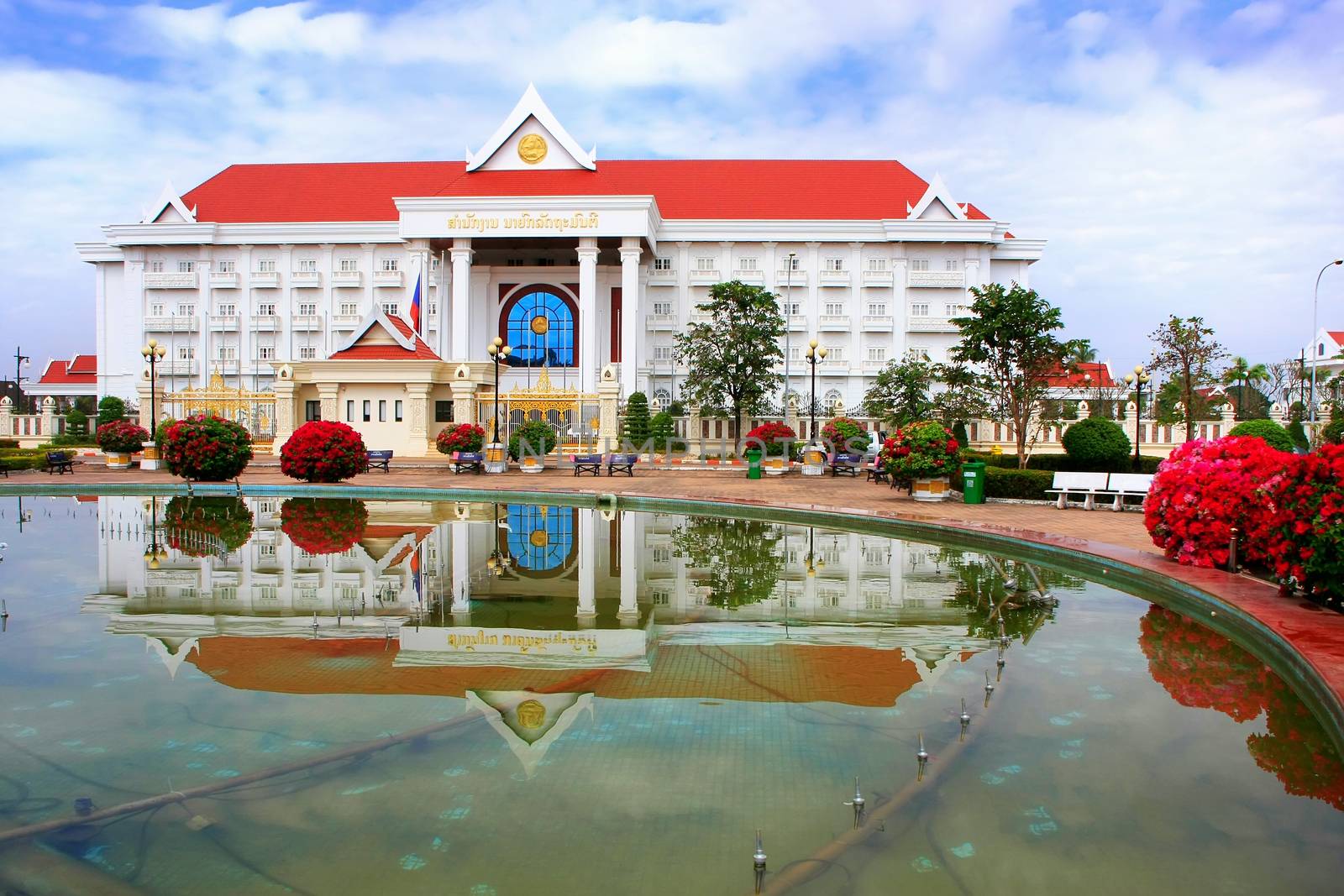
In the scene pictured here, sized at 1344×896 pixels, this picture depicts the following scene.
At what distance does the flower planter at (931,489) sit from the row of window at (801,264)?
92.7ft

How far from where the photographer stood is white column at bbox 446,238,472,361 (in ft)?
133

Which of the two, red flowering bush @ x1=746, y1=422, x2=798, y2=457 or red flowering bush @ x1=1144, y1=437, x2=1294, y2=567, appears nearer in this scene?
red flowering bush @ x1=1144, y1=437, x2=1294, y2=567

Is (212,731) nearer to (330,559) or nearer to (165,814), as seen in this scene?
(165,814)

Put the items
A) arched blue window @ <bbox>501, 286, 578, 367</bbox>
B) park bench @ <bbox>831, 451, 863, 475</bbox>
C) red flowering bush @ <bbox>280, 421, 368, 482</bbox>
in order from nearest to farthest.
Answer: red flowering bush @ <bbox>280, 421, 368, 482</bbox>
park bench @ <bbox>831, 451, 863, 475</bbox>
arched blue window @ <bbox>501, 286, 578, 367</bbox>

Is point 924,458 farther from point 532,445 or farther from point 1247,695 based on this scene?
point 532,445

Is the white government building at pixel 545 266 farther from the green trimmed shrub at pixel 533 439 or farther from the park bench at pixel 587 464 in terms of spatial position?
the park bench at pixel 587 464

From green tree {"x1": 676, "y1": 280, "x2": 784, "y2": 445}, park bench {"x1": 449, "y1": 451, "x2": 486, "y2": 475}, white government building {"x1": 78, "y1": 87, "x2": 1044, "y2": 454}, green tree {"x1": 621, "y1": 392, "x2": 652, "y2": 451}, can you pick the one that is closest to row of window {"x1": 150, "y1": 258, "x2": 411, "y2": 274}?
white government building {"x1": 78, "y1": 87, "x2": 1044, "y2": 454}

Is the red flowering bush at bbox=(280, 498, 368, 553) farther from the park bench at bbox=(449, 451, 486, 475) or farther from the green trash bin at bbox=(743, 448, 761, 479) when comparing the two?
the green trash bin at bbox=(743, 448, 761, 479)

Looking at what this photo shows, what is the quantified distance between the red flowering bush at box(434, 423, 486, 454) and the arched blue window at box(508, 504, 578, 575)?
918 centimetres

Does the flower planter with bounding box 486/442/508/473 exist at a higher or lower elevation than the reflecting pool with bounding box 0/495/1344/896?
higher

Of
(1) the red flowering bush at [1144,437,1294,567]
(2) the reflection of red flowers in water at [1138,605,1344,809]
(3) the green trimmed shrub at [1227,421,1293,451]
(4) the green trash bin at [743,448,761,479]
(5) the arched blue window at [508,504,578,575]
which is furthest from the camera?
(4) the green trash bin at [743,448,761,479]

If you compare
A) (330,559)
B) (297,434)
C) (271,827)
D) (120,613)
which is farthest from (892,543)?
(297,434)

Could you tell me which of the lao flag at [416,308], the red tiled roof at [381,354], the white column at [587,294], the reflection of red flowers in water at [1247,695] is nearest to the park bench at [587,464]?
the red tiled roof at [381,354]

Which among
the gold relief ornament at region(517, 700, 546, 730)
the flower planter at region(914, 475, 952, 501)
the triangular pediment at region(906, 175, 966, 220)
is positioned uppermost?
the triangular pediment at region(906, 175, 966, 220)
